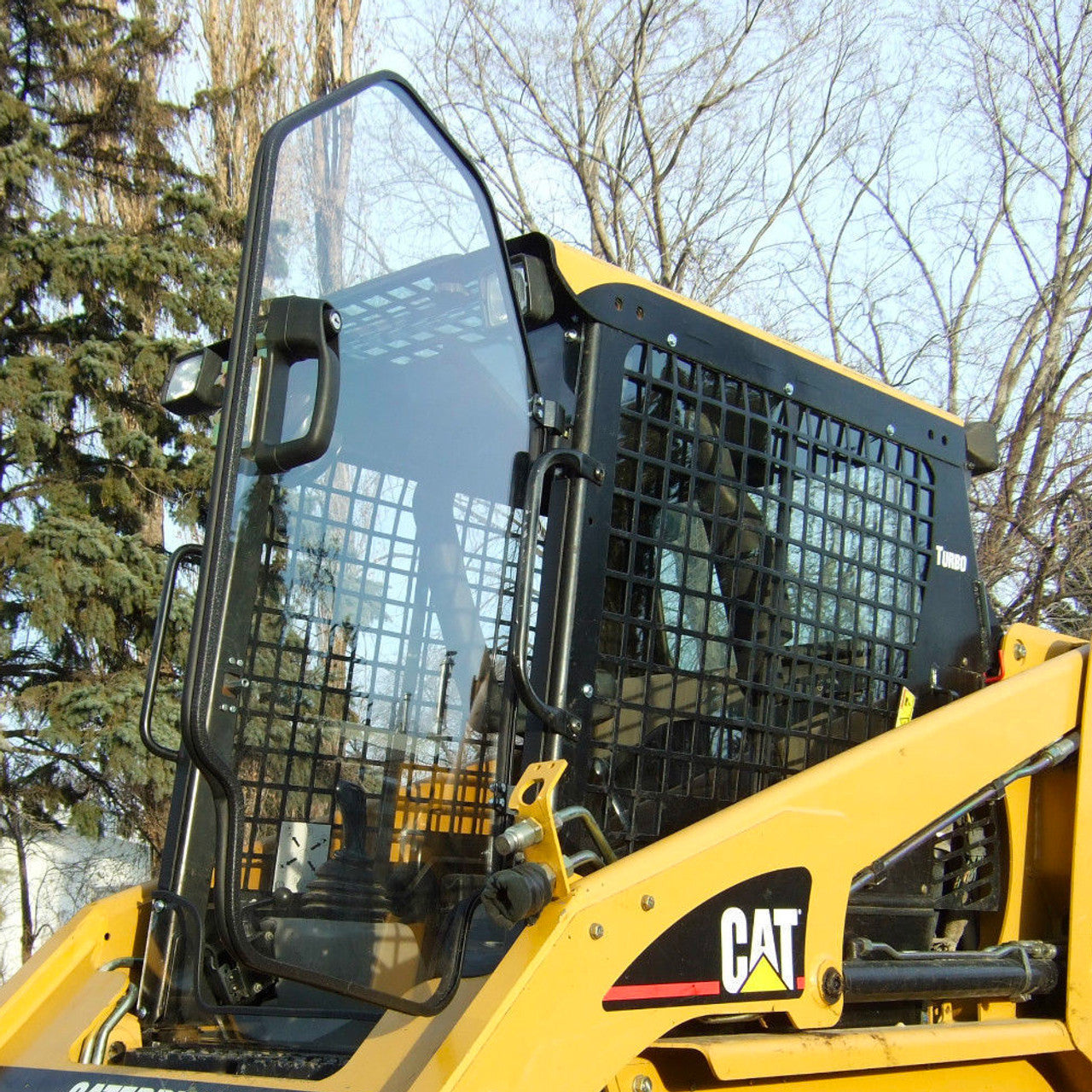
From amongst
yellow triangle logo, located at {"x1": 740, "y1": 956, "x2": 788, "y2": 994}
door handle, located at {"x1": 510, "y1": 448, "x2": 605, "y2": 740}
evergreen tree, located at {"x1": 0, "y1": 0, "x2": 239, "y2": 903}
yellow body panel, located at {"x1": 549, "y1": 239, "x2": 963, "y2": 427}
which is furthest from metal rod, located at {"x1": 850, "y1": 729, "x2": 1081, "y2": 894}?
evergreen tree, located at {"x1": 0, "y1": 0, "x2": 239, "y2": 903}

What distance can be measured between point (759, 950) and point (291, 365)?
147 cm

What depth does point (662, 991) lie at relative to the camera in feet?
7.23

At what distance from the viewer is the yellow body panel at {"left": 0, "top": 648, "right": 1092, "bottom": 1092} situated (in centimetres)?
204

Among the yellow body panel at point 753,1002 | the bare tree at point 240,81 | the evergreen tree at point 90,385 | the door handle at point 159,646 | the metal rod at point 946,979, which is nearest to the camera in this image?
the yellow body panel at point 753,1002

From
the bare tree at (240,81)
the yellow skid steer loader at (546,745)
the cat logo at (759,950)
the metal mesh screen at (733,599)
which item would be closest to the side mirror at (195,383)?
the yellow skid steer loader at (546,745)

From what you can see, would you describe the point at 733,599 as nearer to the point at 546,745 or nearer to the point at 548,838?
the point at 546,745

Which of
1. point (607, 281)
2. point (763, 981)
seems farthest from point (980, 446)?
point (763, 981)

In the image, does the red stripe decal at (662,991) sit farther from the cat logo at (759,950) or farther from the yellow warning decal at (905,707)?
the yellow warning decal at (905,707)

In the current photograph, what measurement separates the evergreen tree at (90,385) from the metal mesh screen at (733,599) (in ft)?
24.2

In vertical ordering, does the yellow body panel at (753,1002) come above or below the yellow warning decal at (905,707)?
below

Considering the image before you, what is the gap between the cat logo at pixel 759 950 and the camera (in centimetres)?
232

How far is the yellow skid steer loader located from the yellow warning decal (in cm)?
1

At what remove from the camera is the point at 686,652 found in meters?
2.80

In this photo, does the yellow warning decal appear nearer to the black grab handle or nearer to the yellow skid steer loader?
the yellow skid steer loader
